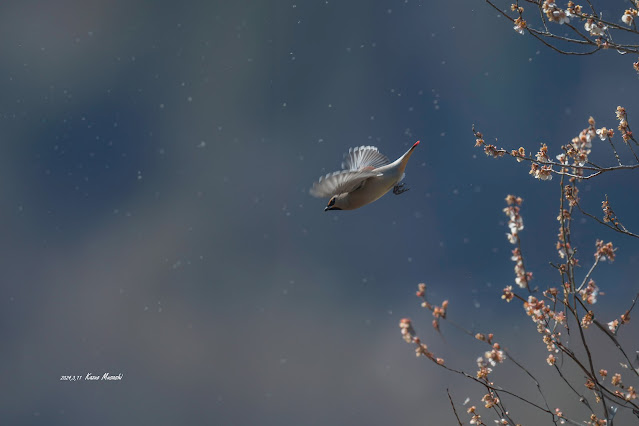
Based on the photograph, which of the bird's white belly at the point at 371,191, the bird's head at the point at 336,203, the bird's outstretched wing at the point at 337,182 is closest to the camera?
the bird's outstretched wing at the point at 337,182

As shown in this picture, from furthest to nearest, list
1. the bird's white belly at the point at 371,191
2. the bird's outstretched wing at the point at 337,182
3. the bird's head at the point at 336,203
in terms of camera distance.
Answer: the bird's head at the point at 336,203, the bird's white belly at the point at 371,191, the bird's outstretched wing at the point at 337,182

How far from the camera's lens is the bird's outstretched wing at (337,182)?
164 inches

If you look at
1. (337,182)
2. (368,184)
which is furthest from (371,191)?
(337,182)

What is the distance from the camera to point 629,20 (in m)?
3.64

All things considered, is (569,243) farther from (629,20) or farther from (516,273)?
(629,20)

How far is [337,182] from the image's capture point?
431 cm

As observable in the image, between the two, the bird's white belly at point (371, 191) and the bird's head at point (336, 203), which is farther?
the bird's head at point (336, 203)

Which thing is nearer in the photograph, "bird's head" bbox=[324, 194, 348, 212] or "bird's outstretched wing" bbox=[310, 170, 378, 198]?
"bird's outstretched wing" bbox=[310, 170, 378, 198]

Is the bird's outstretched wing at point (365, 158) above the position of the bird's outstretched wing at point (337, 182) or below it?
above

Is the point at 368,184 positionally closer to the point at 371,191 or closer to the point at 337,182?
the point at 371,191

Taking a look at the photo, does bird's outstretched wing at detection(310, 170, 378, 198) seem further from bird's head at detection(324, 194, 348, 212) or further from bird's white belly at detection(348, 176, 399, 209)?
bird's head at detection(324, 194, 348, 212)

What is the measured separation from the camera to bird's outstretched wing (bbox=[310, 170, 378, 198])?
4.16m

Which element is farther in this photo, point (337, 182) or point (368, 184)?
point (368, 184)

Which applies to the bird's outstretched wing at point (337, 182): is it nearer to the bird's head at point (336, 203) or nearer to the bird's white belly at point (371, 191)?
the bird's white belly at point (371, 191)
